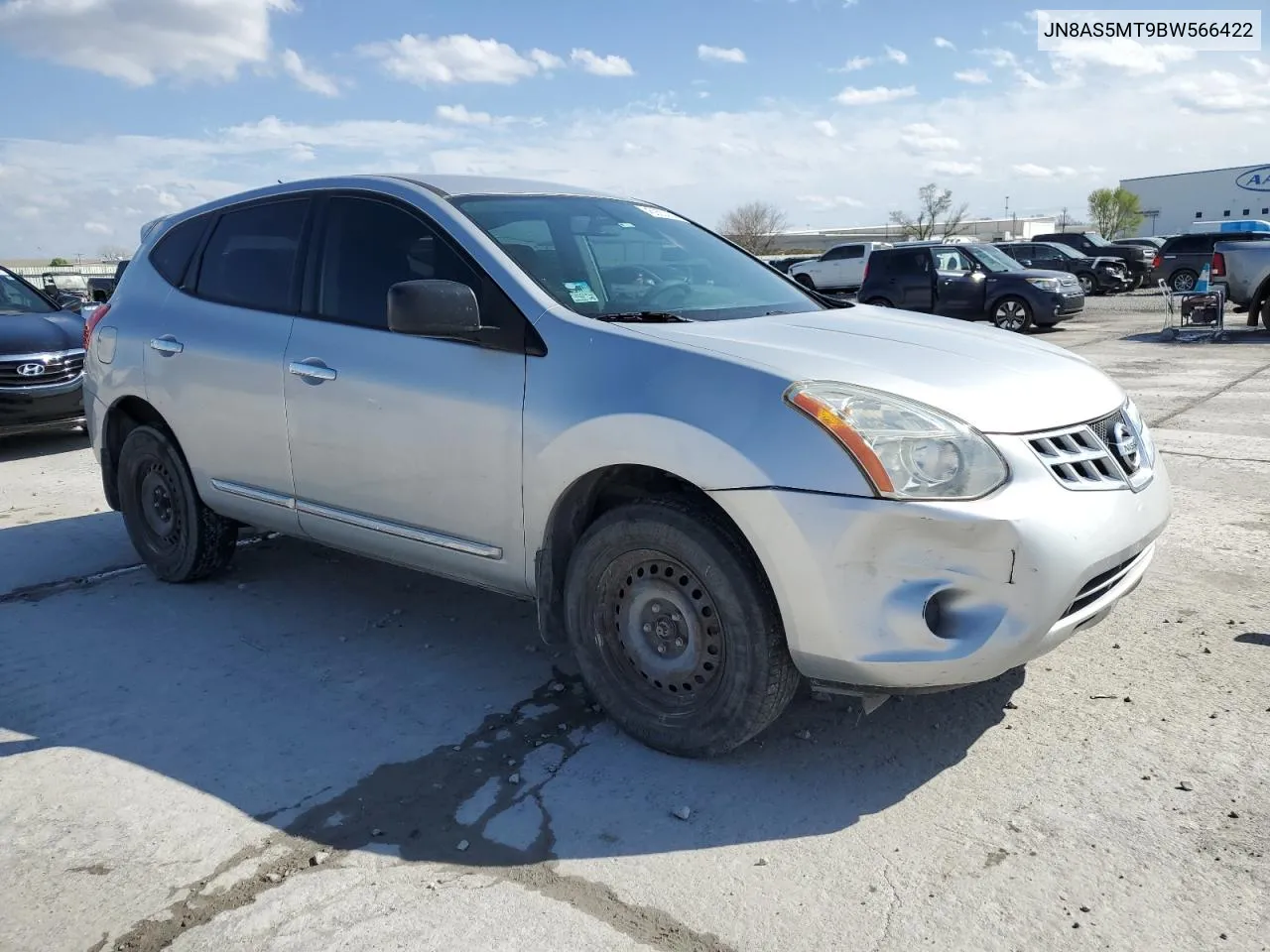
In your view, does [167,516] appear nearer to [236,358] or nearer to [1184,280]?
[236,358]

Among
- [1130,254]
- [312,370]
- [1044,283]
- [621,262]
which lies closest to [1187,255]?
[1130,254]

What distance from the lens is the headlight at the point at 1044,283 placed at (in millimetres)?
17609

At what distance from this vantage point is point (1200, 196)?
80.7 metres

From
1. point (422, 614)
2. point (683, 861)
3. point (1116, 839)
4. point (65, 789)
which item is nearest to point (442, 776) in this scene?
point (683, 861)

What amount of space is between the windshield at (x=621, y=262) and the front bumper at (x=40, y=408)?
6240mm

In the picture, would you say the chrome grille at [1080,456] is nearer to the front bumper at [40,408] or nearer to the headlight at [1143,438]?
the headlight at [1143,438]

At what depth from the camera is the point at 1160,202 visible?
85062 mm

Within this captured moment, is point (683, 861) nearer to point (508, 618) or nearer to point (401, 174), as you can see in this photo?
point (508, 618)

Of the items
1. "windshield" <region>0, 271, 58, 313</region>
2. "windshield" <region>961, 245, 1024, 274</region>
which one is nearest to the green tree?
"windshield" <region>961, 245, 1024, 274</region>

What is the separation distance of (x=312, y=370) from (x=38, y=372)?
20.3 feet

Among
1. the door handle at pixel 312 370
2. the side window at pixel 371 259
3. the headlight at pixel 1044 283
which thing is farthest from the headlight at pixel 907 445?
the headlight at pixel 1044 283

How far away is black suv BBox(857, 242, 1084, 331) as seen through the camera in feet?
58.0

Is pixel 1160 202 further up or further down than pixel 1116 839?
further up

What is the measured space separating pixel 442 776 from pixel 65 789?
1176mm
